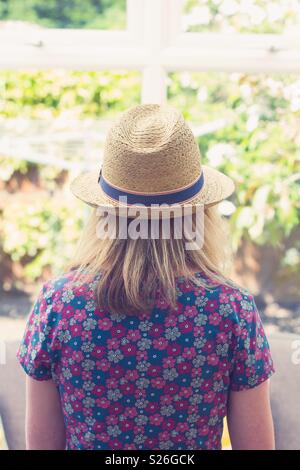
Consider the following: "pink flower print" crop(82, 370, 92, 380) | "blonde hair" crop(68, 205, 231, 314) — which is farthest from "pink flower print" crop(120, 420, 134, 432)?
"blonde hair" crop(68, 205, 231, 314)

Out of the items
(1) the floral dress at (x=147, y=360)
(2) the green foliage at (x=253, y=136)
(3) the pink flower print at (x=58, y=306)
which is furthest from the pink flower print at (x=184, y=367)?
(2) the green foliage at (x=253, y=136)

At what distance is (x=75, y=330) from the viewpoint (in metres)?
0.98

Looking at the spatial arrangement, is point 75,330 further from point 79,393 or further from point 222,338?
point 222,338

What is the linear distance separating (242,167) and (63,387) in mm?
1260

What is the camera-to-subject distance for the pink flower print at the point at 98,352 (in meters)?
0.98

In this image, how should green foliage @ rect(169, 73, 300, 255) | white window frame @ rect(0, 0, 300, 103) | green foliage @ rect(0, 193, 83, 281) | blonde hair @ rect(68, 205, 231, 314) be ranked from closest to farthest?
blonde hair @ rect(68, 205, 231, 314) < white window frame @ rect(0, 0, 300, 103) < green foliage @ rect(169, 73, 300, 255) < green foliage @ rect(0, 193, 83, 281)

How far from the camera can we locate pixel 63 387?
3.39 feet

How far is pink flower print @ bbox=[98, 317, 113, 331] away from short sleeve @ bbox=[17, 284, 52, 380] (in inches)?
3.5

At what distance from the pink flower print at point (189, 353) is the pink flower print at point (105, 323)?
5.0 inches

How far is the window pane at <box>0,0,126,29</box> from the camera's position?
1.81 meters

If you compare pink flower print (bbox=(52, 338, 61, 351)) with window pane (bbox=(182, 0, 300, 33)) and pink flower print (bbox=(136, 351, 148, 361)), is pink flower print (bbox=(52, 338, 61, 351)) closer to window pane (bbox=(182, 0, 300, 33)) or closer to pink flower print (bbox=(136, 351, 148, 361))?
pink flower print (bbox=(136, 351, 148, 361))

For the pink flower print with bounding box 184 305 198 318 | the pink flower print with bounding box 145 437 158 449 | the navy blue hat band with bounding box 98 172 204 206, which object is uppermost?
the navy blue hat band with bounding box 98 172 204 206

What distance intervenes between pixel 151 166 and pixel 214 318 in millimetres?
268

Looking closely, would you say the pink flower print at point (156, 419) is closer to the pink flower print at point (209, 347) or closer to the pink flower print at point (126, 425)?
the pink flower print at point (126, 425)
